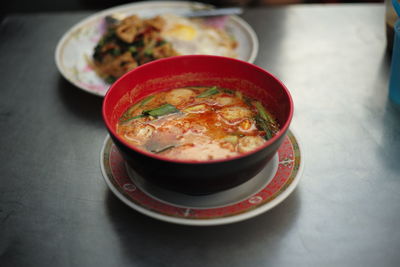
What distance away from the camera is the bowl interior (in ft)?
4.28

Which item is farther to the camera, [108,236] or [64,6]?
[64,6]

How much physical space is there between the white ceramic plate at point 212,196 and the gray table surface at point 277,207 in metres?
0.10

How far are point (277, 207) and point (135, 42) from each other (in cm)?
112

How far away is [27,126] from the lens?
1694 millimetres

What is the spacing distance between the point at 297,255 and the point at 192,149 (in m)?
0.39

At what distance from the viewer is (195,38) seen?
2.11 meters

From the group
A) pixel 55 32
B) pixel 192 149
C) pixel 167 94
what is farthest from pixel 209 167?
pixel 55 32

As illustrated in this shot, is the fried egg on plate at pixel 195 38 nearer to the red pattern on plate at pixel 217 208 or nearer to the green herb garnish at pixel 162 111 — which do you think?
the green herb garnish at pixel 162 111

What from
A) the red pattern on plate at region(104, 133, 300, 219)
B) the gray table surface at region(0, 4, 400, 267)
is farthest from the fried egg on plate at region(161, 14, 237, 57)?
the red pattern on plate at region(104, 133, 300, 219)

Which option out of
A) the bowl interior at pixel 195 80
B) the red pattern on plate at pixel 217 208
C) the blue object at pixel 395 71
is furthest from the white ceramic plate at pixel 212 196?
the blue object at pixel 395 71

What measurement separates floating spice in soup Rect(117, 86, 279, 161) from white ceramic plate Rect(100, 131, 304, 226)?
90mm

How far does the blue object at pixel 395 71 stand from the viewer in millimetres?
1557

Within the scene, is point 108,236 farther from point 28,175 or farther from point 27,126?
point 27,126

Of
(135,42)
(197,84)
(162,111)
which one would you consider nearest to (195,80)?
(197,84)
